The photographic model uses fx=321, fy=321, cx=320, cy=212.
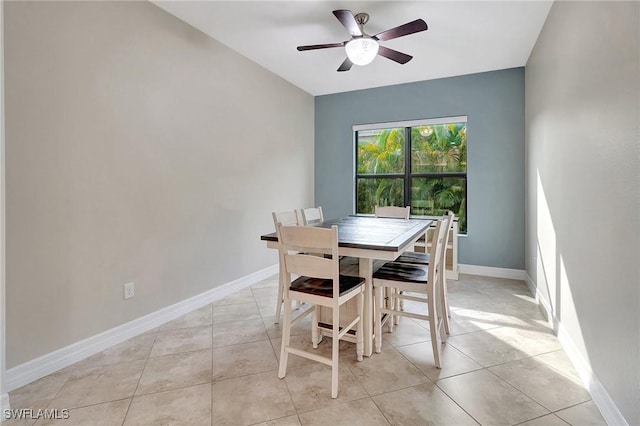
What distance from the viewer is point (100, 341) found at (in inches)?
88.0

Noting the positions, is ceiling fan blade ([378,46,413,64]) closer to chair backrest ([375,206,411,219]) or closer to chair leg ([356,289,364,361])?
chair backrest ([375,206,411,219])

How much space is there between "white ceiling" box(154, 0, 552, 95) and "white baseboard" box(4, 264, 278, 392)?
2.52 meters

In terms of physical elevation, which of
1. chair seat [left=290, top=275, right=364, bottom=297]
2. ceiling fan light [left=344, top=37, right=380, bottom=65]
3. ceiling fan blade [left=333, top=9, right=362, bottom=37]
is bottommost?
chair seat [left=290, top=275, right=364, bottom=297]

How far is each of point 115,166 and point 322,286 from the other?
173 centimetres

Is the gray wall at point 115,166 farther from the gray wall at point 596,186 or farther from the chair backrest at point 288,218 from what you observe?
the gray wall at point 596,186

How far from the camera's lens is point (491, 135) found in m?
4.10

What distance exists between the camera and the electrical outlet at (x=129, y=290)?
2424mm

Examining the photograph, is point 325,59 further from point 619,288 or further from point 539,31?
point 619,288

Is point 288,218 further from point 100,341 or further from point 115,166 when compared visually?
point 100,341

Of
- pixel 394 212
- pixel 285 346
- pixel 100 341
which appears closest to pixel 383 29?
pixel 394 212

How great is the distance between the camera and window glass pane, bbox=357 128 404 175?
15.6 ft

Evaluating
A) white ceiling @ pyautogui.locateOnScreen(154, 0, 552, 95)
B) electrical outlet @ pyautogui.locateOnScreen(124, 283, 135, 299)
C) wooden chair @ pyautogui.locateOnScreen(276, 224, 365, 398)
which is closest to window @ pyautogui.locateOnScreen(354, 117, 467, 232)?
white ceiling @ pyautogui.locateOnScreen(154, 0, 552, 95)

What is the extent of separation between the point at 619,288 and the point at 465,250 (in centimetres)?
289

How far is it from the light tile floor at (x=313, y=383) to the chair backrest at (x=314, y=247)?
1.93 ft
